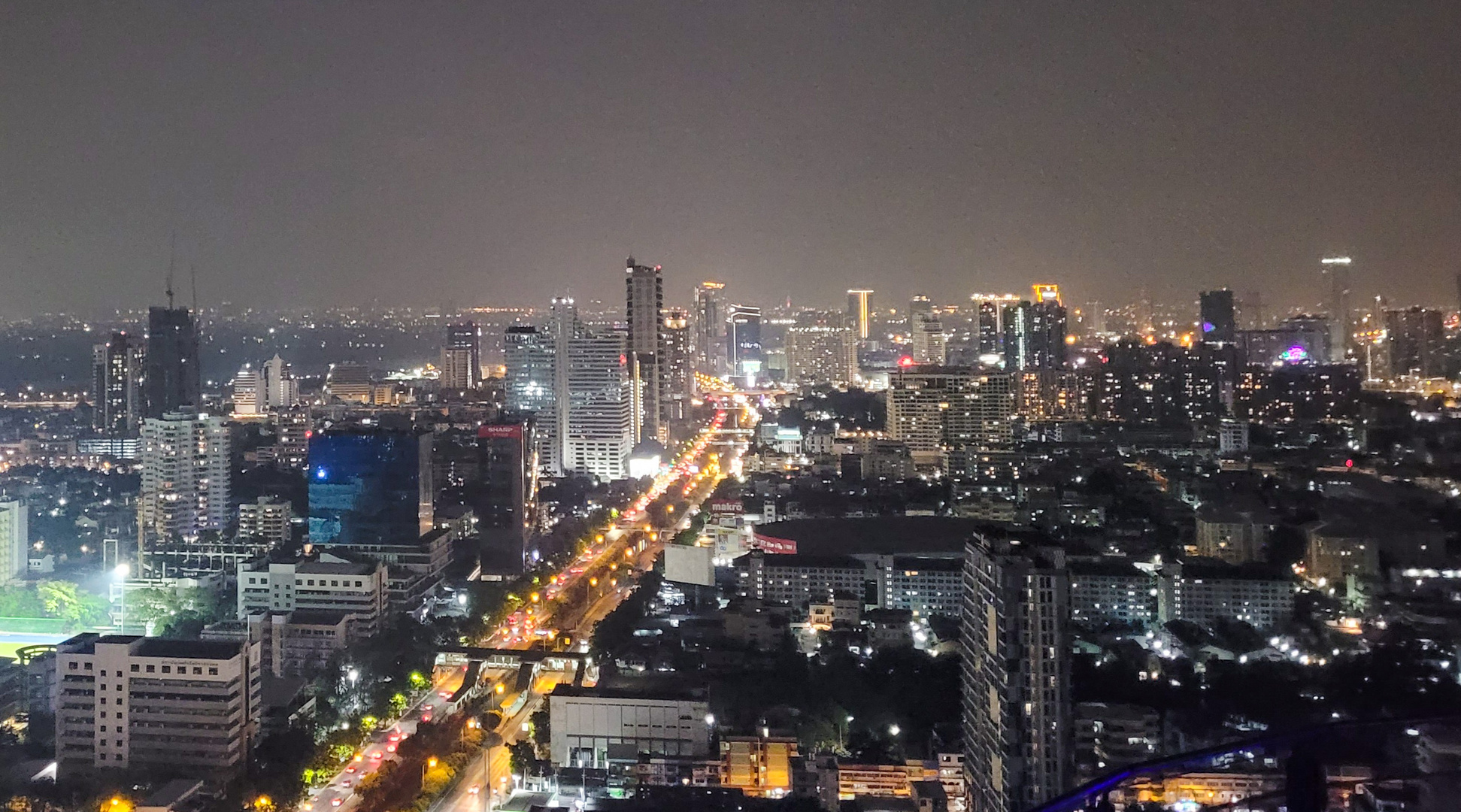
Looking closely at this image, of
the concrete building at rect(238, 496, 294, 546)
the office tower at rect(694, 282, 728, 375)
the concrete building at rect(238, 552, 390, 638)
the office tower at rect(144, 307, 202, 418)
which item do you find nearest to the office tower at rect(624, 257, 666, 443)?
the office tower at rect(694, 282, 728, 375)

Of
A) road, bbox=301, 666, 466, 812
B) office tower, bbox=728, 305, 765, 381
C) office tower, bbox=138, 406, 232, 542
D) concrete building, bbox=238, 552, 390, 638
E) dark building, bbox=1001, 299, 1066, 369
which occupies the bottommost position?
road, bbox=301, 666, 466, 812

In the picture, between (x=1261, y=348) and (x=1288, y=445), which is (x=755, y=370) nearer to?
(x=1261, y=348)

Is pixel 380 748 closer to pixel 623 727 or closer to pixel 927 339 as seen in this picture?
pixel 623 727

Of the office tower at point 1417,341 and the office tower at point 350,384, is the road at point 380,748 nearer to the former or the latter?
the office tower at point 1417,341

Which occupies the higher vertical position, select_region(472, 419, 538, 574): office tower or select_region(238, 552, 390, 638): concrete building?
select_region(472, 419, 538, 574): office tower

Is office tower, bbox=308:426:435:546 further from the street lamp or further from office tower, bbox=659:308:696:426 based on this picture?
office tower, bbox=659:308:696:426

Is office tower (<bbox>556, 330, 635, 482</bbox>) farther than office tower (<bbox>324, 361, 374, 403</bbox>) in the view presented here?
No

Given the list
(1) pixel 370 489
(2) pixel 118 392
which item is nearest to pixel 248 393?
(2) pixel 118 392

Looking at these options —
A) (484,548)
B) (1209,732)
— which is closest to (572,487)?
(484,548)
